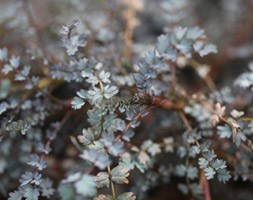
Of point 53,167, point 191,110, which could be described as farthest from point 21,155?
point 191,110

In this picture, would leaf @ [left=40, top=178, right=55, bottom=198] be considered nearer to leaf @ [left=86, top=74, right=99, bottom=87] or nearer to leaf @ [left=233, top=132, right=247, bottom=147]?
leaf @ [left=86, top=74, right=99, bottom=87]

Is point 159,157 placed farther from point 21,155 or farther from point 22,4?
point 22,4

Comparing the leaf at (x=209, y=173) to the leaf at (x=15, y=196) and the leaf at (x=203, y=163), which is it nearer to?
the leaf at (x=203, y=163)

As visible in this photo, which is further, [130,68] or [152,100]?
[130,68]

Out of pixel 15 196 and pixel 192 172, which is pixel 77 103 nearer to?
pixel 15 196

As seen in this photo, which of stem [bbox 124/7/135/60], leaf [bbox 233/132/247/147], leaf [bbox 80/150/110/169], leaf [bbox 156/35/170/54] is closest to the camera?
leaf [bbox 80/150/110/169]

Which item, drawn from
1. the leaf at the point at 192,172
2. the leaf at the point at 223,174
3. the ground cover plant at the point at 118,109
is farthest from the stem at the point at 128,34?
the leaf at the point at 223,174

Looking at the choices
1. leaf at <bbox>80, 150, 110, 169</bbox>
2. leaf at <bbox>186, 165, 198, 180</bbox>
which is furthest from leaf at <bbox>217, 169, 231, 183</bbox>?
leaf at <bbox>80, 150, 110, 169</bbox>

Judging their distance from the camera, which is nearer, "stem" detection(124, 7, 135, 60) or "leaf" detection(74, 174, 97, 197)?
"leaf" detection(74, 174, 97, 197)

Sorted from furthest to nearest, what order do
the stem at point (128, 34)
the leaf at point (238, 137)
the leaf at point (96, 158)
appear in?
1. the stem at point (128, 34)
2. the leaf at point (238, 137)
3. the leaf at point (96, 158)
